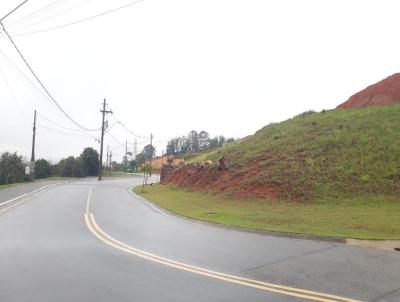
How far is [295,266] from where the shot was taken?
9.52m

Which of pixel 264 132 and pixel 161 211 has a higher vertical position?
pixel 264 132

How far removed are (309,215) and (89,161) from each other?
80.3 meters

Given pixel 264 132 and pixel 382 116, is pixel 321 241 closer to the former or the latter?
pixel 382 116

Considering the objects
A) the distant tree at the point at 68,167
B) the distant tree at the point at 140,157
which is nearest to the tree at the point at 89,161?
the distant tree at the point at 68,167

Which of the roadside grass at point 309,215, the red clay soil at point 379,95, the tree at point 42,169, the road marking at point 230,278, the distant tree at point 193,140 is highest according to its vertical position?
the distant tree at point 193,140

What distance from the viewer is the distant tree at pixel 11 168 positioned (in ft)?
271

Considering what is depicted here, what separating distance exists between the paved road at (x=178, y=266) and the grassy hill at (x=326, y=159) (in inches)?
353

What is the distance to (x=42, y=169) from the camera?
9719 cm

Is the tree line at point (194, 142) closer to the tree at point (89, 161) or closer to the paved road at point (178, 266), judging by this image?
the tree at point (89, 161)

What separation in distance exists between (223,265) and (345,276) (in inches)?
88.3

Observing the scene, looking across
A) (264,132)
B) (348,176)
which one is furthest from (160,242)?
(264,132)

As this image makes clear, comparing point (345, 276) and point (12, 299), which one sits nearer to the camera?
point (12, 299)

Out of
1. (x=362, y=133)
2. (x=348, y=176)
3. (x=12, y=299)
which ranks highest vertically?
(x=362, y=133)

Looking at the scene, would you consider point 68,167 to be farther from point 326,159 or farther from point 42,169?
point 326,159
